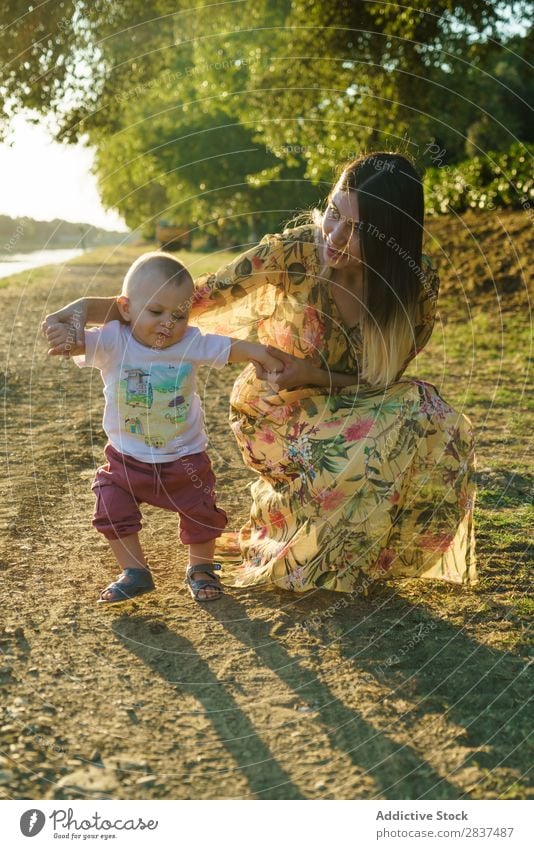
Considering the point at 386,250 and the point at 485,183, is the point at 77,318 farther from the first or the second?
Result: the point at 485,183

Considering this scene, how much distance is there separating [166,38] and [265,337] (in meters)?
15.0

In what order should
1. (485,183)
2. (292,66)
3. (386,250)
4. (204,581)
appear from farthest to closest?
(485,183)
(292,66)
(386,250)
(204,581)

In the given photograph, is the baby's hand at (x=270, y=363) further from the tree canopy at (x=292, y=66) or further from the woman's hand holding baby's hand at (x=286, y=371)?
the tree canopy at (x=292, y=66)

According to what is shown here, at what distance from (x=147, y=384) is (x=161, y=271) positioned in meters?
0.45

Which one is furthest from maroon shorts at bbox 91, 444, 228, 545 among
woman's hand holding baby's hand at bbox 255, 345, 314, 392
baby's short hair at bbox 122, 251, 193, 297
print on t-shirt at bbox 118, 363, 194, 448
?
baby's short hair at bbox 122, 251, 193, 297

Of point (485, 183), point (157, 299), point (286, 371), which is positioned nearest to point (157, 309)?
point (157, 299)

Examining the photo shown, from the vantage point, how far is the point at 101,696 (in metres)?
3.17

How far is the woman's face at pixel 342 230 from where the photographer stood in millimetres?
4109

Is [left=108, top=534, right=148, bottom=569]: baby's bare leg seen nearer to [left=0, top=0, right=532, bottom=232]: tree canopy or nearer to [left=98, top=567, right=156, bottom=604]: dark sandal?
[left=98, top=567, right=156, bottom=604]: dark sandal

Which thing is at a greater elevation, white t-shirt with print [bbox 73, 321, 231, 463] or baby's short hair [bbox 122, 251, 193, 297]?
baby's short hair [bbox 122, 251, 193, 297]

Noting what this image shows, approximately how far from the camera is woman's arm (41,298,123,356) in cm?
369

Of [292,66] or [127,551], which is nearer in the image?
[127,551]

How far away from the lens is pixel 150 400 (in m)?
3.85

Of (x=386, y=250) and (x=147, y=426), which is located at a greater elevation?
(x=386, y=250)
